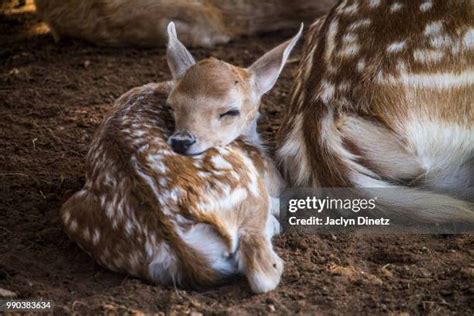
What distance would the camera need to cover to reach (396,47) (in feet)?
12.9

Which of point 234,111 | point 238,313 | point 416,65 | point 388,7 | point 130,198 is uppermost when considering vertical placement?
point 388,7

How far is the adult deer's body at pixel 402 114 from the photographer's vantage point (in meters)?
3.87

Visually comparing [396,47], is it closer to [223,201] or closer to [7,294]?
[223,201]

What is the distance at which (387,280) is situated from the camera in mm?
3535

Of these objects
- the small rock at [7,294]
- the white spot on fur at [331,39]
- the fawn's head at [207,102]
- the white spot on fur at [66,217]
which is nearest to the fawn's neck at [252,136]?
the fawn's head at [207,102]

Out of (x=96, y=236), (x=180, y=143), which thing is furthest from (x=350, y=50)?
(x=96, y=236)

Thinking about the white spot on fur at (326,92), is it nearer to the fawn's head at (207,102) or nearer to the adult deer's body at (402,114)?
the adult deer's body at (402,114)

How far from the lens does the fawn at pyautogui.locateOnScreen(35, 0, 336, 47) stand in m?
6.13

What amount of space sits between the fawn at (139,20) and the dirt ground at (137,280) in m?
1.00

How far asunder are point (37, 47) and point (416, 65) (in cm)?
327

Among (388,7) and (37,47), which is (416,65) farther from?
(37,47)

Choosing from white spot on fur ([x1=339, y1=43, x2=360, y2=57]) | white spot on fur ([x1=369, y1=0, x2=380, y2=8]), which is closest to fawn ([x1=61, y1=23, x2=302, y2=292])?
white spot on fur ([x1=339, y1=43, x2=360, y2=57])

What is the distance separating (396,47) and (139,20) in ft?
8.77

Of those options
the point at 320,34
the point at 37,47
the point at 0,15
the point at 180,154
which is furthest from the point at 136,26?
the point at 180,154
